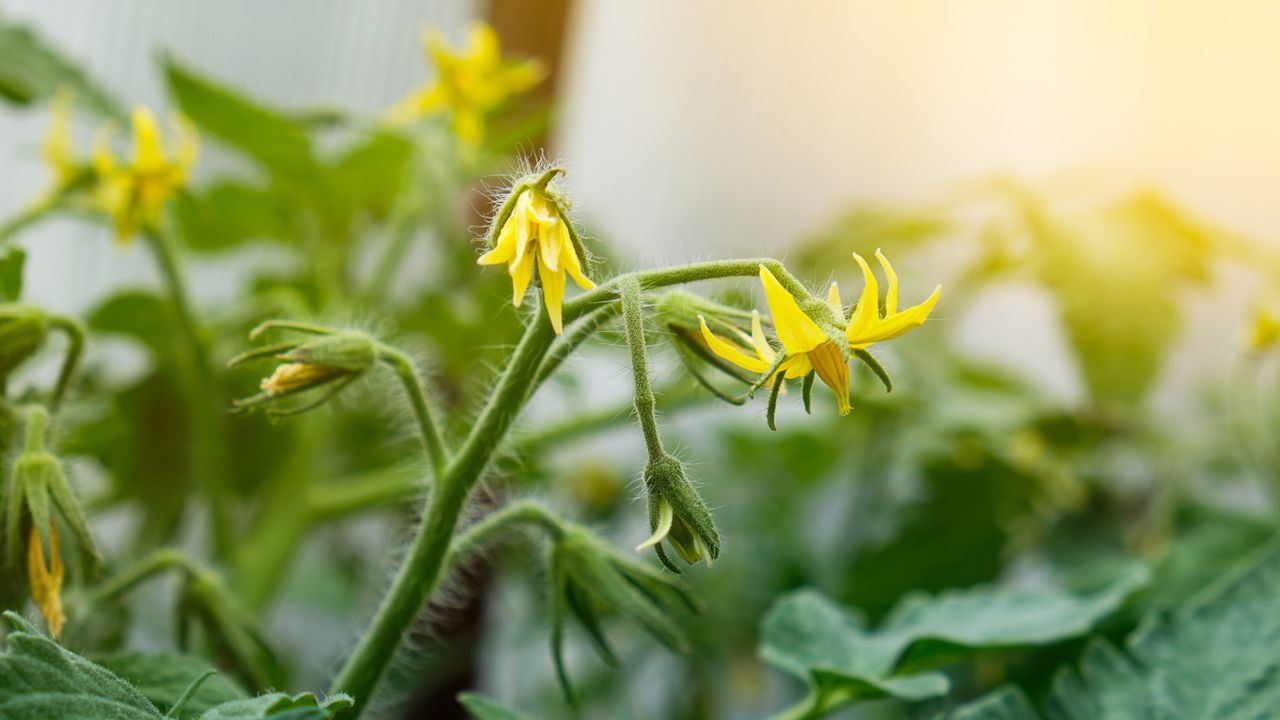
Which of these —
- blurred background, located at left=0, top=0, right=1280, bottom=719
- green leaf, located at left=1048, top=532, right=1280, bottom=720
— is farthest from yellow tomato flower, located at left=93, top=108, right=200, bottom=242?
green leaf, located at left=1048, top=532, right=1280, bottom=720

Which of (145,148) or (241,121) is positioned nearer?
(145,148)

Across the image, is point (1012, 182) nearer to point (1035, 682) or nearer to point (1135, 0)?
point (1035, 682)

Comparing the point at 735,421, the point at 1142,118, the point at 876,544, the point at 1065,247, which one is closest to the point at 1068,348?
the point at 1065,247

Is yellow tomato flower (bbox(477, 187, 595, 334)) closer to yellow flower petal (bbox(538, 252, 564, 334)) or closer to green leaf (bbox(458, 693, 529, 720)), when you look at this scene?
yellow flower petal (bbox(538, 252, 564, 334))

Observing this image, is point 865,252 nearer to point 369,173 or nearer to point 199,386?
point 369,173

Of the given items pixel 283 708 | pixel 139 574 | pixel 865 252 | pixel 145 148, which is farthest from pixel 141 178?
pixel 865 252

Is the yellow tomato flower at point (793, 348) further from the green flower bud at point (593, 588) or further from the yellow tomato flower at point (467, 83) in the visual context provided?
the yellow tomato flower at point (467, 83)
